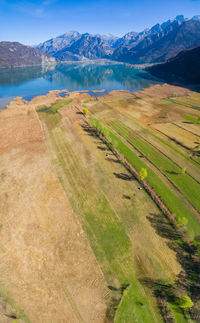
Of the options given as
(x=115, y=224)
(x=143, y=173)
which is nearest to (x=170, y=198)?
(x=143, y=173)

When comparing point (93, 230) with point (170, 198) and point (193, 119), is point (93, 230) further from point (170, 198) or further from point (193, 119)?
point (193, 119)

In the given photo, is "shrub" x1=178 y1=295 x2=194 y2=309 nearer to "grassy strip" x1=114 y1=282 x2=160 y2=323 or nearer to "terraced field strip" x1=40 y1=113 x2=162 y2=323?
"terraced field strip" x1=40 y1=113 x2=162 y2=323

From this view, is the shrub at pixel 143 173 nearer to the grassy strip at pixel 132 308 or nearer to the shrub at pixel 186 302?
the grassy strip at pixel 132 308

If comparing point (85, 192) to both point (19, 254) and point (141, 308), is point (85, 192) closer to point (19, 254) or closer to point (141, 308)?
point (19, 254)

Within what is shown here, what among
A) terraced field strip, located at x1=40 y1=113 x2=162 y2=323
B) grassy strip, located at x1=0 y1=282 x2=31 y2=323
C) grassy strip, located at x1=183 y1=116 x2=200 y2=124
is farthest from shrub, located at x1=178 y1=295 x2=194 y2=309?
grassy strip, located at x1=183 y1=116 x2=200 y2=124

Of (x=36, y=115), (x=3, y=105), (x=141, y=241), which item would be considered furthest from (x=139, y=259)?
(x=3, y=105)

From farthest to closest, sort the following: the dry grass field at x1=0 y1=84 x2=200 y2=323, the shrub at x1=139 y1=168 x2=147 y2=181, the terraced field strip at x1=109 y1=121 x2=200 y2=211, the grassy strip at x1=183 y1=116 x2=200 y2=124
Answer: the grassy strip at x1=183 y1=116 x2=200 y2=124 < the shrub at x1=139 y1=168 x2=147 y2=181 < the terraced field strip at x1=109 y1=121 x2=200 y2=211 < the dry grass field at x1=0 y1=84 x2=200 y2=323
